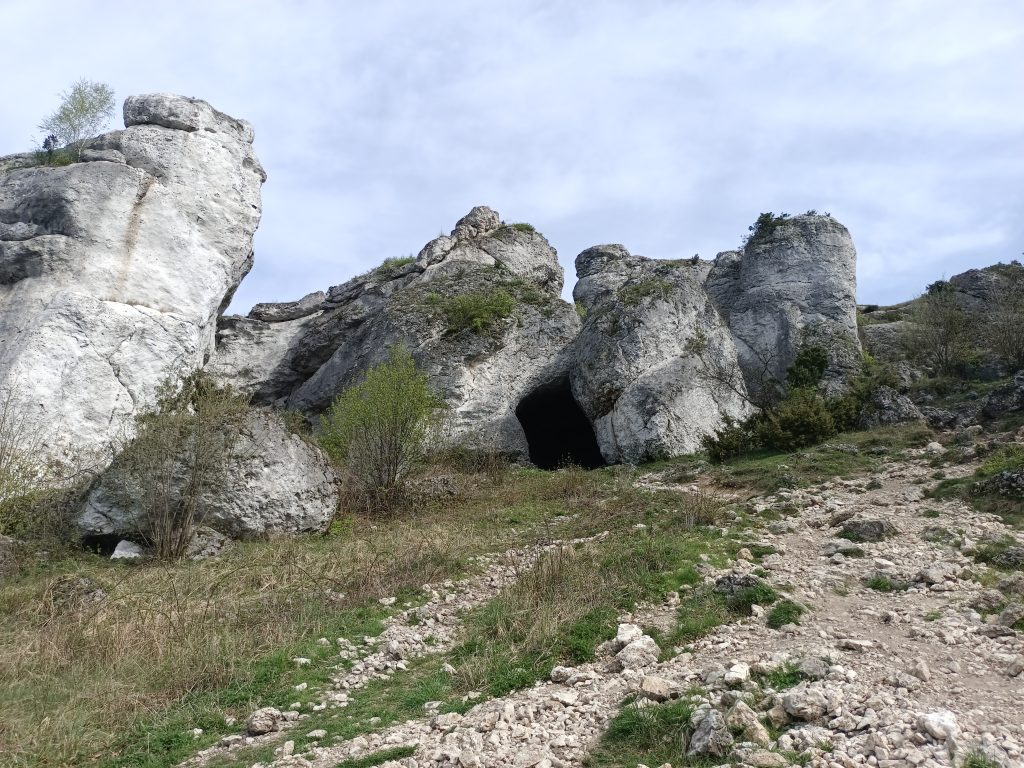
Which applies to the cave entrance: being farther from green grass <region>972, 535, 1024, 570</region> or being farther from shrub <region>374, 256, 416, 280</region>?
green grass <region>972, 535, 1024, 570</region>

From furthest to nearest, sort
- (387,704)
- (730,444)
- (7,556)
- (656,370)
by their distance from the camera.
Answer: (656,370) → (730,444) → (7,556) → (387,704)

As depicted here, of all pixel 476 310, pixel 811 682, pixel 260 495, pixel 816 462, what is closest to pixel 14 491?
pixel 260 495

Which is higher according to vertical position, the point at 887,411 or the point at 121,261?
the point at 121,261

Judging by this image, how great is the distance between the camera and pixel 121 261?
20.9 metres

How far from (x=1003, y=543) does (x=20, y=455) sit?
1477 cm

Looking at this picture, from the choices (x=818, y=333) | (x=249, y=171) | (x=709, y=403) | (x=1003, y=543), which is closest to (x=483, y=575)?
(x=1003, y=543)

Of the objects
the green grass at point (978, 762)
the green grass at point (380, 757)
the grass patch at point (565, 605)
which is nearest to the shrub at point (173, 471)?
the grass patch at point (565, 605)

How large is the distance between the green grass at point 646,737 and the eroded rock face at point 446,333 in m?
15.6

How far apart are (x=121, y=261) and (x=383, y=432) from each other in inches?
410

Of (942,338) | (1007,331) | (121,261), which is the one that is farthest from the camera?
(942,338)

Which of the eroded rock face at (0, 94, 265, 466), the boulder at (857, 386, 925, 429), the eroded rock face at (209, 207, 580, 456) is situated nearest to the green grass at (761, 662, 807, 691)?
the boulder at (857, 386, 925, 429)

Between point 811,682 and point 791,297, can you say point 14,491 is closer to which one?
point 811,682

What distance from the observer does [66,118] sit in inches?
1021

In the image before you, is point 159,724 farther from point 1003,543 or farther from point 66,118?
point 66,118
